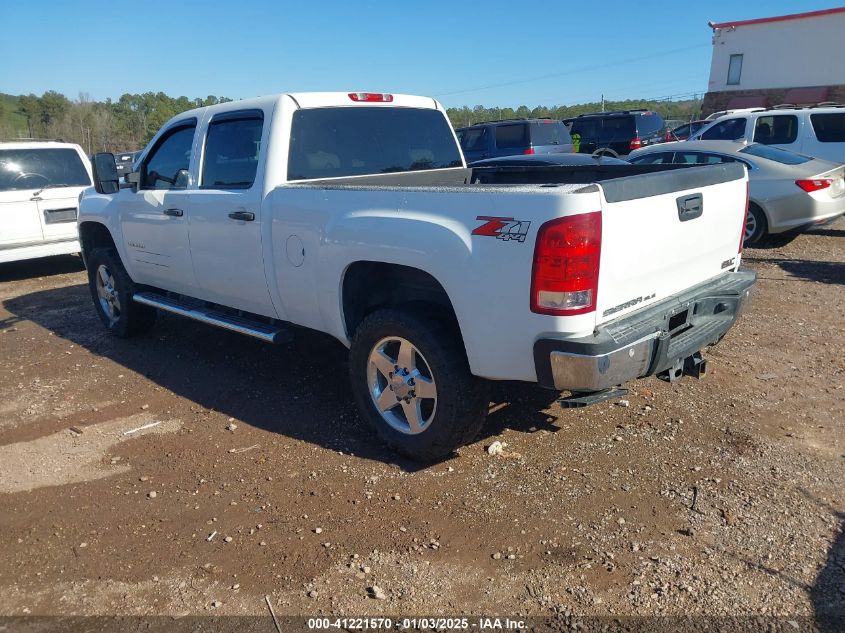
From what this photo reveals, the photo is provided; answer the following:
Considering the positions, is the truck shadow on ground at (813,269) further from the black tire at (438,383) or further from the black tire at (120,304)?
the black tire at (120,304)

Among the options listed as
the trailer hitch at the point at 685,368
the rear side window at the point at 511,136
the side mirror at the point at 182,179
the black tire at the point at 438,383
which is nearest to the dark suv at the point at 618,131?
the rear side window at the point at 511,136

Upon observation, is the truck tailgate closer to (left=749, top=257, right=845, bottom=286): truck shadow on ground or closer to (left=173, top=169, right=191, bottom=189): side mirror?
(left=173, top=169, right=191, bottom=189): side mirror

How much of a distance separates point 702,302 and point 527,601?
1907 mm

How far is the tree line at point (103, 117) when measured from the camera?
3756 cm

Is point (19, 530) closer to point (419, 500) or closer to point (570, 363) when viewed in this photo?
point (419, 500)

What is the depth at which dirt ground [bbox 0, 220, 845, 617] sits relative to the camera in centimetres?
285

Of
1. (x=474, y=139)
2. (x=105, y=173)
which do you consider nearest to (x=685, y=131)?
(x=474, y=139)

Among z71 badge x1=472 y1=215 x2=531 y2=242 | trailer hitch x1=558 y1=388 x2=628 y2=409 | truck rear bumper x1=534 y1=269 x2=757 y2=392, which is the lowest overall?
trailer hitch x1=558 y1=388 x2=628 y2=409

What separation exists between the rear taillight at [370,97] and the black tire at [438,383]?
6.19ft

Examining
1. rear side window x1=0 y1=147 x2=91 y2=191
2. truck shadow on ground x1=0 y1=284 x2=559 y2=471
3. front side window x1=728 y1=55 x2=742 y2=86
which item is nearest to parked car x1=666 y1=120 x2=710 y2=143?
front side window x1=728 y1=55 x2=742 y2=86

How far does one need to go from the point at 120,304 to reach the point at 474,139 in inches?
463

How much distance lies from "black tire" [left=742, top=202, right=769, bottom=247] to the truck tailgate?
5.77m

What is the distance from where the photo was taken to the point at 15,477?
3.99 meters

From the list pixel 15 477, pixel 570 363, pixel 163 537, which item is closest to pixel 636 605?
pixel 570 363
